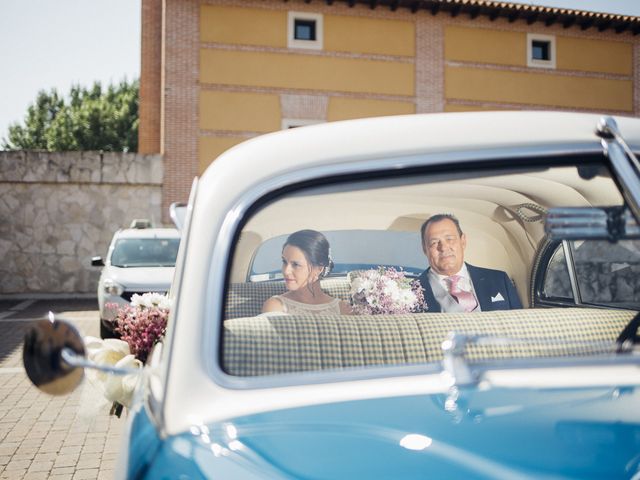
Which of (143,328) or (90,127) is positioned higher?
(90,127)

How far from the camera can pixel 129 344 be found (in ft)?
7.02

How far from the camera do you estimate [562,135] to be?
1.25 metres

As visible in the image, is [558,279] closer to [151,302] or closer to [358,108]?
[151,302]

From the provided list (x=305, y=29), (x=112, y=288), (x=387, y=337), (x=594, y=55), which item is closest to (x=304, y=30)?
(x=305, y=29)

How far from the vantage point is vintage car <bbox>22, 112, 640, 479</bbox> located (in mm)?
948

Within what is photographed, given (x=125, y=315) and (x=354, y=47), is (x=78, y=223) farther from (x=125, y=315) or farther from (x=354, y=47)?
(x=125, y=315)

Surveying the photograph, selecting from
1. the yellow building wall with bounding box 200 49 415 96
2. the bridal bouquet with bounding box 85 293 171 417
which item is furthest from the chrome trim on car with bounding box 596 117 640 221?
the yellow building wall with bounding box 200 49 415 96

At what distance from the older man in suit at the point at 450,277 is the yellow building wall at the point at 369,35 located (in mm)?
19052

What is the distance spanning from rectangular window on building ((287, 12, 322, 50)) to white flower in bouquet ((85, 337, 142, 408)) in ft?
63.1

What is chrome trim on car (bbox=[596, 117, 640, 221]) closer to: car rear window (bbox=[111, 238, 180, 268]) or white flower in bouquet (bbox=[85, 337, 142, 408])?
white flower in bouquet (bbox=[85, 337, 142, 408])

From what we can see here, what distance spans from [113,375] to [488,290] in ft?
4.73

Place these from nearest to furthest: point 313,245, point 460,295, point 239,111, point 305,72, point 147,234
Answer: point 313,245 < point 460,295 < point 147,234 < point 239,111 < point 305,72

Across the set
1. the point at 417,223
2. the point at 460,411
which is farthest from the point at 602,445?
the point at 417,223

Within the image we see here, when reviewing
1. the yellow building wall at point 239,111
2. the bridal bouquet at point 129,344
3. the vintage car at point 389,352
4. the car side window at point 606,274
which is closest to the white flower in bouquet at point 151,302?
the bridal bouquet at point 129,344
